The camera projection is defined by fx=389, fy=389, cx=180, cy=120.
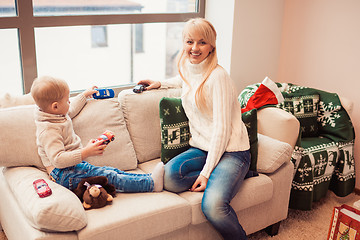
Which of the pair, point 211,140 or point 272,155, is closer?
point 211,140

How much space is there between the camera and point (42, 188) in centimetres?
172

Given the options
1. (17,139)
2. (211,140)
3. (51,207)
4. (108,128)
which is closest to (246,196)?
(211,140)

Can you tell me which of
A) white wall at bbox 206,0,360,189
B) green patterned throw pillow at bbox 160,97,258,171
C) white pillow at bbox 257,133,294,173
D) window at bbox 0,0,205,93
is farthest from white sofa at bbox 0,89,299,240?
white wall at bbox 206,0,360,189

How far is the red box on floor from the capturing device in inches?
78.3

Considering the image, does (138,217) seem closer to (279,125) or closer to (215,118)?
(215,118)

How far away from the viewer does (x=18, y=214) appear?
176 cm

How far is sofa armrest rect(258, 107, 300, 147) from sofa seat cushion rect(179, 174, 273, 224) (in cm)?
36

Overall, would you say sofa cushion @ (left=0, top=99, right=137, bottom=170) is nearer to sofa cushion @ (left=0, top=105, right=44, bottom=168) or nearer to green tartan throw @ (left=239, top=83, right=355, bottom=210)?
sofa cushion @ (left=0, top=105, right=44, bottom=168)

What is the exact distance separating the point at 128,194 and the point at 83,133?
0.44m

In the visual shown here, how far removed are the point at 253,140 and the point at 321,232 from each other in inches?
30.5

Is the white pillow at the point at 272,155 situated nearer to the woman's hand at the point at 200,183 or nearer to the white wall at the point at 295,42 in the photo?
the woman's hand at the point at 200,183

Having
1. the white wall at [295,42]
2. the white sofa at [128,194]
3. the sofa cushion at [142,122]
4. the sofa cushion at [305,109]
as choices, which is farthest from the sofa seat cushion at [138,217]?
the white wall at [295,42]

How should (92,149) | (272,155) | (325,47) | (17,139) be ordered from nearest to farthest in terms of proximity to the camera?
(92,149), (17,139), (272,155), (325,47)

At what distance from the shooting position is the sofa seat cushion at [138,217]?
5.56 ft
